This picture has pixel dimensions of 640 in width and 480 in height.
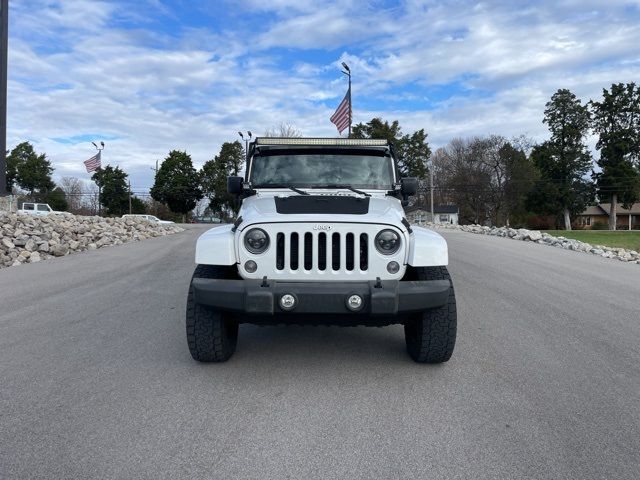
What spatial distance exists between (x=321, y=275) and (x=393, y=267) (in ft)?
1.87

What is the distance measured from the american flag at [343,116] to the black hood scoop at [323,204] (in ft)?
60.0

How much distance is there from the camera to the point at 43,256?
43.1ft

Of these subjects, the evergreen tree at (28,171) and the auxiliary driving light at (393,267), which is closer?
the auxiliary driving light at (393,267)

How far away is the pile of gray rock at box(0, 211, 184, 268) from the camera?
41.5 ft

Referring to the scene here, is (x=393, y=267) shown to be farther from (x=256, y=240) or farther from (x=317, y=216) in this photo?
(x=256, y=240)

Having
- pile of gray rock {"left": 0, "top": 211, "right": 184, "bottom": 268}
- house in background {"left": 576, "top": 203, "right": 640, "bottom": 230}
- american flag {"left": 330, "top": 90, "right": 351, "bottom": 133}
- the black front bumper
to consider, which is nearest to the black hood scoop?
the black front bumper

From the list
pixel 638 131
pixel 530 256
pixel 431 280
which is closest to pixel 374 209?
pixel 431 280

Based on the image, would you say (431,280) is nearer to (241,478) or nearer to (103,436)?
(241,478)

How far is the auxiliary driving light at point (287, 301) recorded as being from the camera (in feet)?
12.6

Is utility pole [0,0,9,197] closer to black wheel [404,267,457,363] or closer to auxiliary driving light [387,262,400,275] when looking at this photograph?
auxiliary driving light [387,262,400,275]

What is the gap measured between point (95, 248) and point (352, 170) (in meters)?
12.3

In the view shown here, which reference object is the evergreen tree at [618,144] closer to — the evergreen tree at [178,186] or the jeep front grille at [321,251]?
the evergreen tree at [178,186]

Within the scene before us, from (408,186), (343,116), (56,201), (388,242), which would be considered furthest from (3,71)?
(56,201)

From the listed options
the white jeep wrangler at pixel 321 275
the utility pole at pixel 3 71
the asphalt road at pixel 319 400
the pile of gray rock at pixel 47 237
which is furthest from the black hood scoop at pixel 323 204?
the utility pole at pixel 3 71
